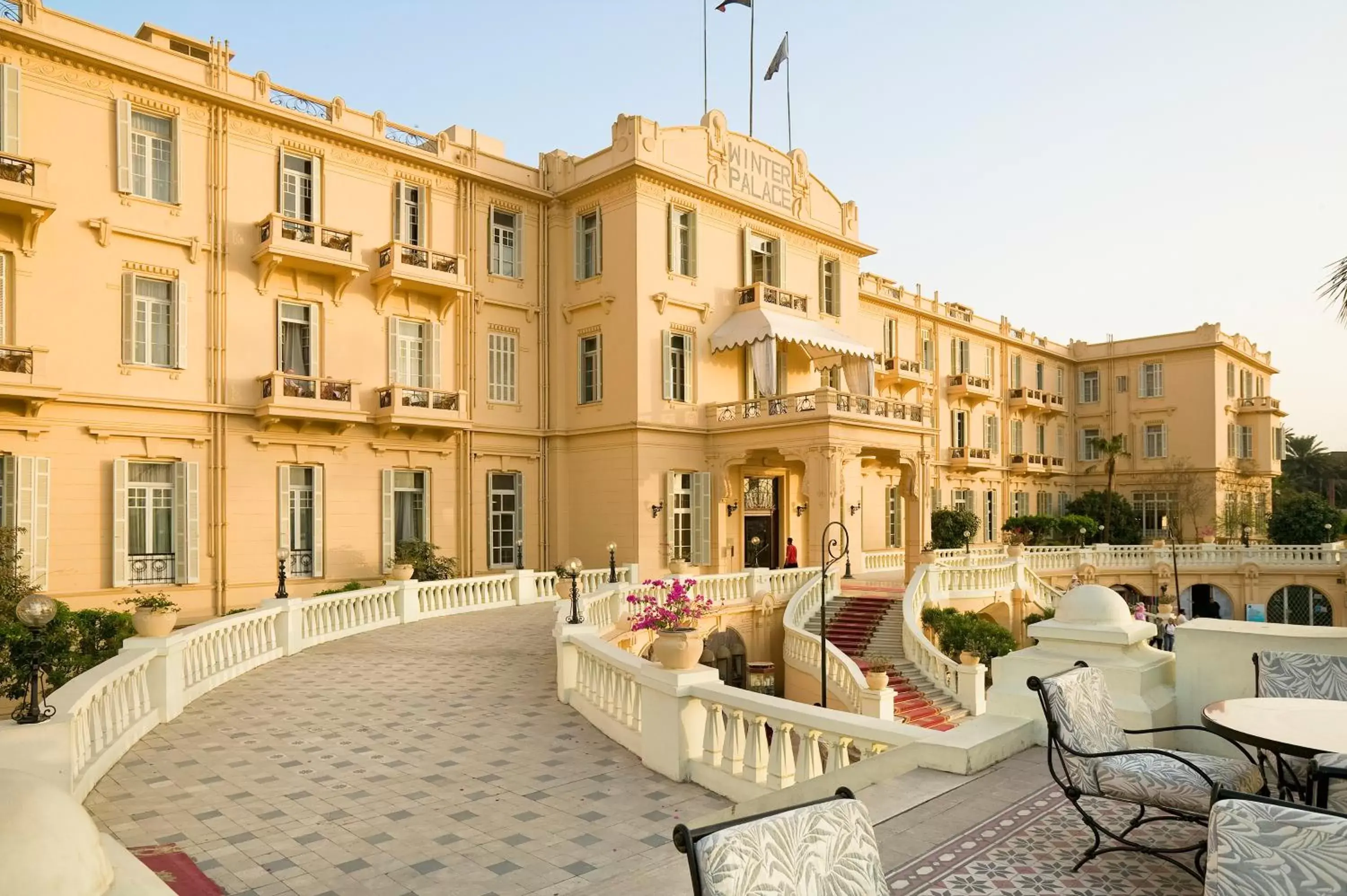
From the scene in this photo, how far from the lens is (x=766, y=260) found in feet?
81.3

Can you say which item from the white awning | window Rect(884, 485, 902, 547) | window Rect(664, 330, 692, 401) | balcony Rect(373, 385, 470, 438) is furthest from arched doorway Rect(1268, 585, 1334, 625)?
balcony Rect(373, 385, 470, 438)

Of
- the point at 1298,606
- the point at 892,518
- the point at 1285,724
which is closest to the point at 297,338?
the point at 1285,724

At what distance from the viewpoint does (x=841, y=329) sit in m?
26.7

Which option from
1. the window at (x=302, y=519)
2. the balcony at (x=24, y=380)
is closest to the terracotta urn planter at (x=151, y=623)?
the balcony at (x=24, y=380)

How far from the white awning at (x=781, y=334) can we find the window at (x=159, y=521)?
1304 cm

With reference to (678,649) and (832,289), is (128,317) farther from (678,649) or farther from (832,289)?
(832,289)

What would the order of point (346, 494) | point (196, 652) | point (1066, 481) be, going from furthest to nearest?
point (1066, 481), point (346, 494), point (196, 652)

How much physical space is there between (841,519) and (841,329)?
8707mm

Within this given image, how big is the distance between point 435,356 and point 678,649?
14.4m

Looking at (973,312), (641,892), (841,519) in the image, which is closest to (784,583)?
(841,519)

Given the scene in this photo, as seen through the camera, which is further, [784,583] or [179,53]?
[784,583]

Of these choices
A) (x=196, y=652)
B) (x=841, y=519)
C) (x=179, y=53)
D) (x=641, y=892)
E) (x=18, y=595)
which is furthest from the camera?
(x=841, y=519)

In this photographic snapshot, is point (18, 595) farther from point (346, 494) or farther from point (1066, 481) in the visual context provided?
point (1066, 481)

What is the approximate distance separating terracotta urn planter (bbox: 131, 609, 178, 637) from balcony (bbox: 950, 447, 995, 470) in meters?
29.9
